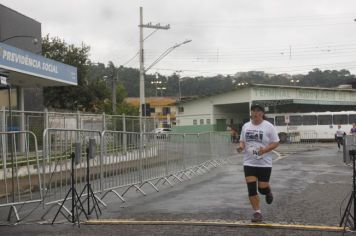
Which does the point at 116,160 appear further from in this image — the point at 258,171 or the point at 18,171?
the point at 258,171

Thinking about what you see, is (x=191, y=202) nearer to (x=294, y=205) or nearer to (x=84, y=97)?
(x=294, y=205)

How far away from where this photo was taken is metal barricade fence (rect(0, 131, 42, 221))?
9.75m

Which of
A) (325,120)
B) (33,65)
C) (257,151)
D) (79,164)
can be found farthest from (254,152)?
(325,120)

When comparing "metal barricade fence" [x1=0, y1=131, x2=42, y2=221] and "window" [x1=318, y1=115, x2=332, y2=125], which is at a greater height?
"window" [x1=318, y1=115, x2=332, y2=125]

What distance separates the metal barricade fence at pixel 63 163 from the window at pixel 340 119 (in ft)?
154

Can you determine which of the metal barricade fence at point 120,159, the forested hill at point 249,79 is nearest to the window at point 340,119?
the forested hill at point 249,79

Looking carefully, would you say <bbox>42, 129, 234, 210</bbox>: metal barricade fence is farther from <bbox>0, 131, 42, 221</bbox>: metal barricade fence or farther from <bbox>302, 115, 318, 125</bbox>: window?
<bbox>302, 115, 318, 125</bbox>: window

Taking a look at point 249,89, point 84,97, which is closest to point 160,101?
point 249,89

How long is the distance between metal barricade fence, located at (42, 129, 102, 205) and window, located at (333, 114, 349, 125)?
4682 cm

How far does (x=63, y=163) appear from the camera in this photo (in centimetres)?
1029

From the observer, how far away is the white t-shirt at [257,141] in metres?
8.84

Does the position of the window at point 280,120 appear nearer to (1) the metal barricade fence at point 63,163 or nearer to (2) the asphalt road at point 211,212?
(2) the asphalt road at point 211,212

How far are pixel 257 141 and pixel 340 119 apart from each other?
48647mm

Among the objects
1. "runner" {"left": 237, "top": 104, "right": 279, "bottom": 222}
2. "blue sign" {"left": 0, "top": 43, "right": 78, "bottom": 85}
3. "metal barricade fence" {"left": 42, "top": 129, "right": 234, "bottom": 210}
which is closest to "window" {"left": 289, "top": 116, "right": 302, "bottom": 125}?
"blue sign" {"left": 0, "top": 43, "right": 78, "bottom": 85}
